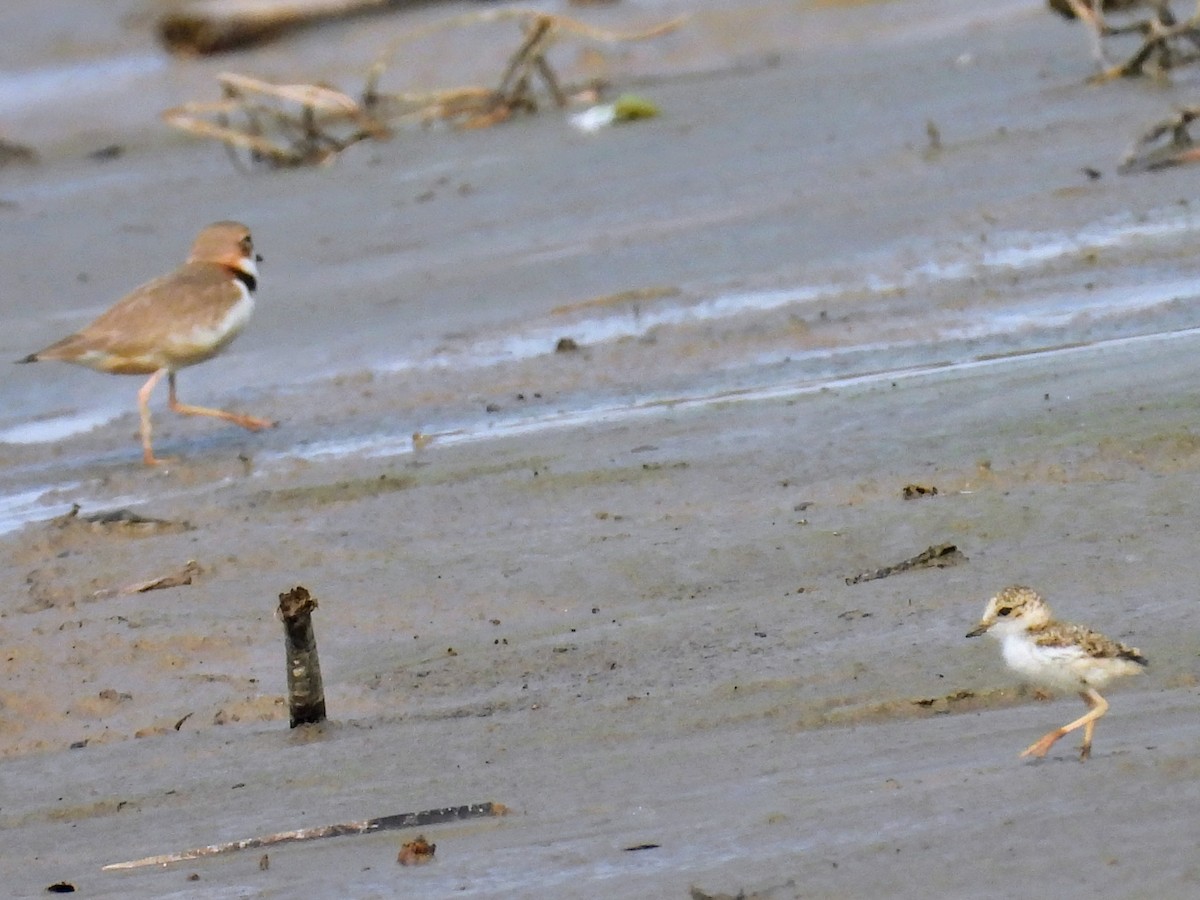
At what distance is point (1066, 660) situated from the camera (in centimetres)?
420

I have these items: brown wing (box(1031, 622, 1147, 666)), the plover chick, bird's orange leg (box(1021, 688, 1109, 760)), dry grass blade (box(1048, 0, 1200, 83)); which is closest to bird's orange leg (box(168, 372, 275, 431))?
the plover chick

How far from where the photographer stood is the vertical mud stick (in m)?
5.00

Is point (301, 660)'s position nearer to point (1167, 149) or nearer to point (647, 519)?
point (647, 519)

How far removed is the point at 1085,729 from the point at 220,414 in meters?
5.48

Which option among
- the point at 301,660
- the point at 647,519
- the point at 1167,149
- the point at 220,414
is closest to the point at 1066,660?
the point at 301,660

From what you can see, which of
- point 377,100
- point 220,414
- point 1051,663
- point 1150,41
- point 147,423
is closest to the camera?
point 1051,663

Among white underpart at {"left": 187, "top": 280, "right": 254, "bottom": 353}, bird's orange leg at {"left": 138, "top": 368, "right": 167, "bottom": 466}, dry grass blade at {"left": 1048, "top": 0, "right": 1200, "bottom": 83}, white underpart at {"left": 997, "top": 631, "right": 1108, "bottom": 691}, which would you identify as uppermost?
dry grass blade at {"left": 1048, "top": 0, "right": 1200, "bottom": 83}

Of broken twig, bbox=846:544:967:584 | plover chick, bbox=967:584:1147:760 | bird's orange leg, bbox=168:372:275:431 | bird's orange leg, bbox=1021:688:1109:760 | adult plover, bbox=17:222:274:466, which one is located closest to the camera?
bird's orange leg, bbox=1021:688:1109:760

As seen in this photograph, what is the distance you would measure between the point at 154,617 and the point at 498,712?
1604 millimetres

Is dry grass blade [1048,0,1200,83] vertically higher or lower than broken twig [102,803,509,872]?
higher

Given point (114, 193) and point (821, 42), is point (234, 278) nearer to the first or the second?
point (114, 193)

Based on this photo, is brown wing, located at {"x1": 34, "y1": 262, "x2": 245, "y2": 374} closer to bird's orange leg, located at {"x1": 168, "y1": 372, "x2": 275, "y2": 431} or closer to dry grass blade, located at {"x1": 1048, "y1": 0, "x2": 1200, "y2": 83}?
bird's orange leg, located at {"x1": 168, "y1": 372, "x2": 275, "y2": 431}

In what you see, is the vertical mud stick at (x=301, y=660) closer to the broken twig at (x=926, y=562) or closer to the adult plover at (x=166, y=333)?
the broken twig at (x=926, y=562)

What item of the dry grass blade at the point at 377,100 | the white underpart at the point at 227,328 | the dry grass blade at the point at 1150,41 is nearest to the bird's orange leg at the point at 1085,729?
the white underpart at the point at 227,328
